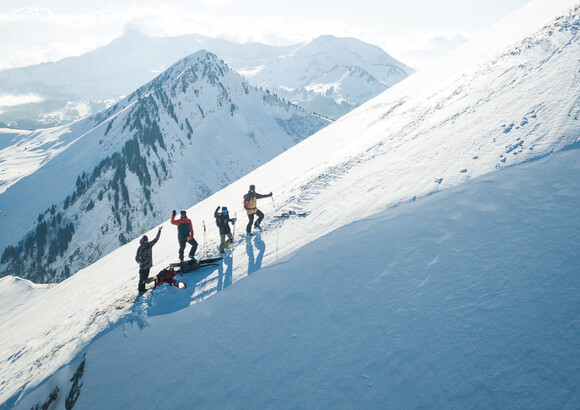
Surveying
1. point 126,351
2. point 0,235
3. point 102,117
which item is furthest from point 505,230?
point 102,117

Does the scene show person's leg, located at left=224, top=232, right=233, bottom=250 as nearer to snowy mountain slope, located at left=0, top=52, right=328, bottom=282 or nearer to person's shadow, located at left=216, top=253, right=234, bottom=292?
person's shadow, located at left=216, top=253, right=234, bottom=292

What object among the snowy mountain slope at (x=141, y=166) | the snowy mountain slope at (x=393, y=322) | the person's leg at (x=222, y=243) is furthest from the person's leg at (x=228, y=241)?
the snowy mountain slope at (x=141, y=166)

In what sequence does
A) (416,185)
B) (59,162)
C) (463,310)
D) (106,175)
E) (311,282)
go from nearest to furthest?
(463,310) → (311,282) → (416,185) → (106,175) → (59,162)

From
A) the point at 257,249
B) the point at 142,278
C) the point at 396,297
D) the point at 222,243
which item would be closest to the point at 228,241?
the point at 222,243

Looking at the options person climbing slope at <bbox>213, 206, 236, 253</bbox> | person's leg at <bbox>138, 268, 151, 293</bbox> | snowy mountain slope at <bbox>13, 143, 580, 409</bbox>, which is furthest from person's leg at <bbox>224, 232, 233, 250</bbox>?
person's leg at <bbox>138, 268, 151, 293</bbox>

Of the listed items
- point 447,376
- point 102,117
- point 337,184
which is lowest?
point 447,376

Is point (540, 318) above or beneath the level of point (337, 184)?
beneath

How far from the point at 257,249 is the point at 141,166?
131 m

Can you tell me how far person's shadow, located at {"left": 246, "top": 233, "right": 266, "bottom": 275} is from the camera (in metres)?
9.61

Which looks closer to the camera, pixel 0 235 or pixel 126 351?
pixel 126 351

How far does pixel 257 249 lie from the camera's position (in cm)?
1088

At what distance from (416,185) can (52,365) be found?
41.3 feet

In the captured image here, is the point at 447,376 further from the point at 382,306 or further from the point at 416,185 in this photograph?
the point at 416,185

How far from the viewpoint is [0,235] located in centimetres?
11425
